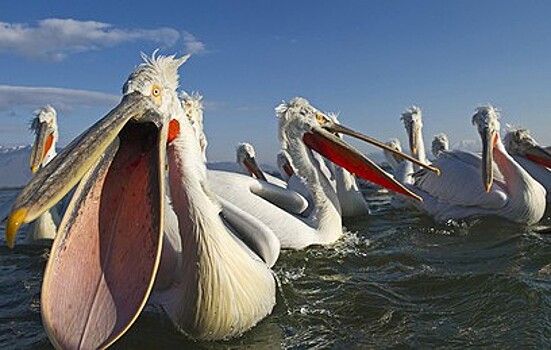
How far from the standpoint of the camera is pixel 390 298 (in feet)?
11.9

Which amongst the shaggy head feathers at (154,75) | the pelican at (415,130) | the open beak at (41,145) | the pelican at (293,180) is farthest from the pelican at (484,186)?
the open beak at (41,145)

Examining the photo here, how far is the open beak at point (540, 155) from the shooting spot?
730 centimetres

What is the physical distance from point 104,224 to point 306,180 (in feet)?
10.0

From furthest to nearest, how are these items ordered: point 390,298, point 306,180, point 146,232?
point 306,180, point 390,298, point 146,232

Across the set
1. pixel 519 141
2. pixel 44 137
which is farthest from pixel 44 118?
pixel 519 141

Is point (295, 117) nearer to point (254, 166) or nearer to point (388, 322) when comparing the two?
point (388, 322)

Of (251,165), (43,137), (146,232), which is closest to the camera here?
(146,232)

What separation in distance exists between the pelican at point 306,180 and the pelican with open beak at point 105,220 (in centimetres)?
210

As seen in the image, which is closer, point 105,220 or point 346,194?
point 105,220

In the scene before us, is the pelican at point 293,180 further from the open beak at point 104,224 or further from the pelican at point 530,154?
the open beak at point 104,224

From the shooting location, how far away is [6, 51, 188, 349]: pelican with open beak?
6.96 ft

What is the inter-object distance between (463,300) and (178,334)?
5.43ft

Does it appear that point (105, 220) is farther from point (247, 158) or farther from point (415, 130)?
point (415, 130)

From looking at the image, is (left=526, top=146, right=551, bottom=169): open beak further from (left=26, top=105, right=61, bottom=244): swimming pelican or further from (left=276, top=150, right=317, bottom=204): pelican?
(left=26, top=105, right=61, bottom=244): swimming pelican
